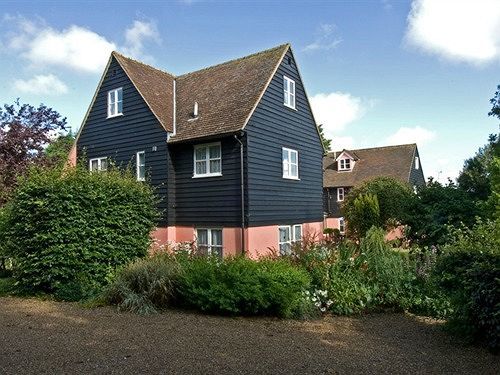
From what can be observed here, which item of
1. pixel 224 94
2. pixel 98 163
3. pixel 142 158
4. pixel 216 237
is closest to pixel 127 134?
pixel 142 158

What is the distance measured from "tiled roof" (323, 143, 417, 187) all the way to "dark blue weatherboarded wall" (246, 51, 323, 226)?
15894mm

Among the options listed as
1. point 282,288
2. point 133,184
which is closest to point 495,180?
point 282,288

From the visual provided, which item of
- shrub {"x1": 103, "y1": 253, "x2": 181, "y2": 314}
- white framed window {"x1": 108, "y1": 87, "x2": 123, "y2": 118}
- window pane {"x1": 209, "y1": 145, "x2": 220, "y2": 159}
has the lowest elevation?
shrub {"x1": 103, "y1": 253, "x2": 181, "y2": 314}

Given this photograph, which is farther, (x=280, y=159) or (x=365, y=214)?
(x=365, y=214)

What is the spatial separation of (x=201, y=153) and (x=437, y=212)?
9.56 m

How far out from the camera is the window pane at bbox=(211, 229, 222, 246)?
1673 centimetres

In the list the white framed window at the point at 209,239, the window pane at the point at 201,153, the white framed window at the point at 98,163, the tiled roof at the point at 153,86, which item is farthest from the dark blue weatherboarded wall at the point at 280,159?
the white framed window at the point at 98,163

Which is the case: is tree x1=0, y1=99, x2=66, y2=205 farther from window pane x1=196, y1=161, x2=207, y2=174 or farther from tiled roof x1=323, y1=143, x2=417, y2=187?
tiled roof x1=323, y1=143, x2=417, y2=187

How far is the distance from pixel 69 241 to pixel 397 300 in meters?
8.57

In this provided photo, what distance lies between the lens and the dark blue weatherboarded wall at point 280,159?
54.3 ft

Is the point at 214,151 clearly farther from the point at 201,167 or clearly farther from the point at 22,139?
the point at 22,139

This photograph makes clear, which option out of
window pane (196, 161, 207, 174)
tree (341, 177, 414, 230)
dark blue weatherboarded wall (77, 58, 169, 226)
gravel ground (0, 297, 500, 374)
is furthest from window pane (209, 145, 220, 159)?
→ tree (341, 177, 414, 230)

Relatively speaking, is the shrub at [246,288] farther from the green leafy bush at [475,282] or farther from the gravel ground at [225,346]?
the green leafy bush at [475,282]

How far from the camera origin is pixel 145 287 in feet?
30.6
